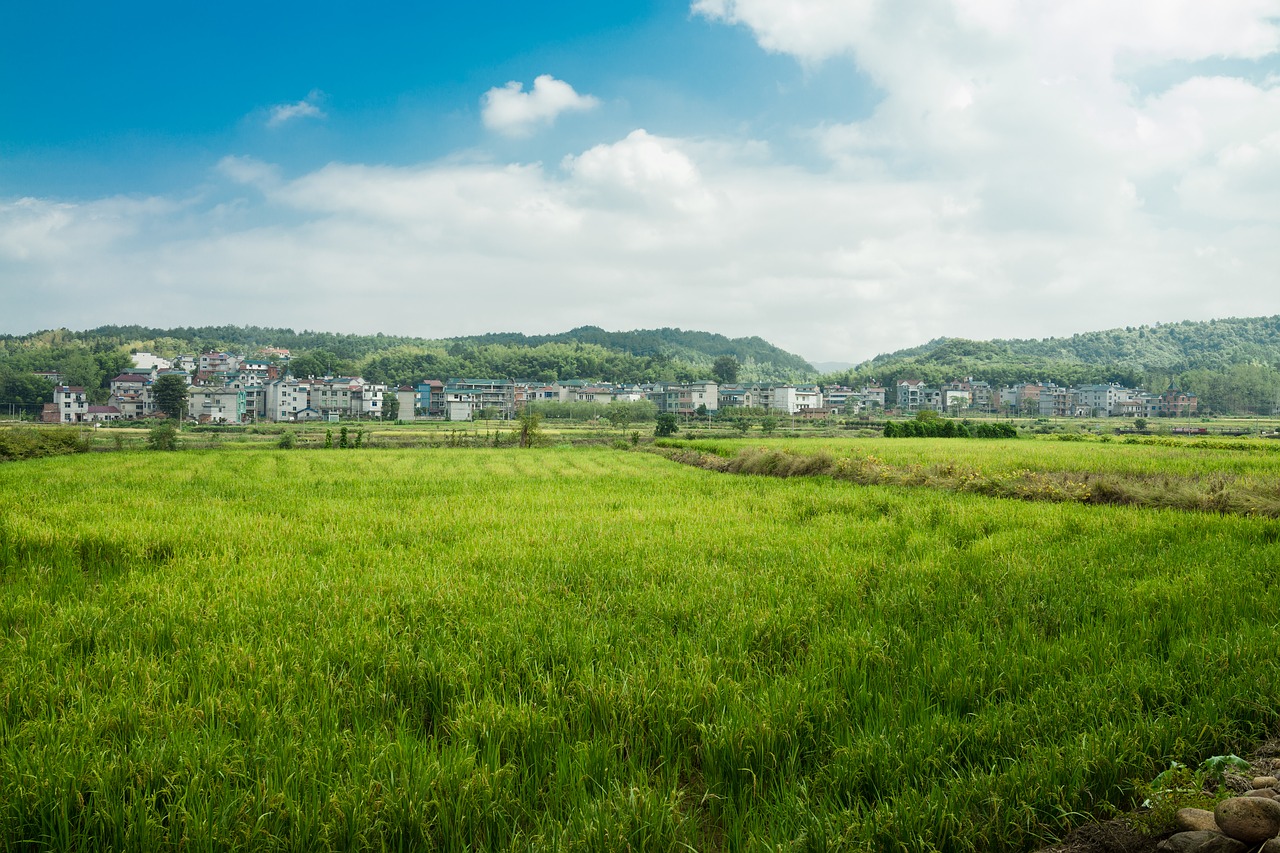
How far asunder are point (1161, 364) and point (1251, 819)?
8077 inches

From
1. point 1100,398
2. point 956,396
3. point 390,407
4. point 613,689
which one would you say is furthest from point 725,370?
point 613,689

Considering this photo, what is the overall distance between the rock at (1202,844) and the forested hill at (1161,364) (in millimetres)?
122946

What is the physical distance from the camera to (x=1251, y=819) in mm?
2227

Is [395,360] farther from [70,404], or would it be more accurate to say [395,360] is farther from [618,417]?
[618,417]

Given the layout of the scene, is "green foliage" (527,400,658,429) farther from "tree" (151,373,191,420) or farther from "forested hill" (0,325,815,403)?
"tree" (151,373,191,420)

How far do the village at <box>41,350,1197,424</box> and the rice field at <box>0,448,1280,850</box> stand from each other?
3487 inches

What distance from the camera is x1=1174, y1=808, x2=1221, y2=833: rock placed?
2.39 m

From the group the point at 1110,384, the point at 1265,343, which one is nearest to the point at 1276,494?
the point at 1110,384

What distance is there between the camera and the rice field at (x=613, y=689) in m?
2.62

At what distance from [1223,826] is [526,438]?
149ft

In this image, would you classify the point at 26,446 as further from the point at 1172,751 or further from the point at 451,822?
the point at 1172,751

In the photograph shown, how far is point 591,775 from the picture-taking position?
2.92m

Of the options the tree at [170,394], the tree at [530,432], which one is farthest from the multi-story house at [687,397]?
the tree at [170,394]

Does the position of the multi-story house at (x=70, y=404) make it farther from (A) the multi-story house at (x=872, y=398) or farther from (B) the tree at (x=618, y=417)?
(A) the multi-story house at (x=872, y=398)
